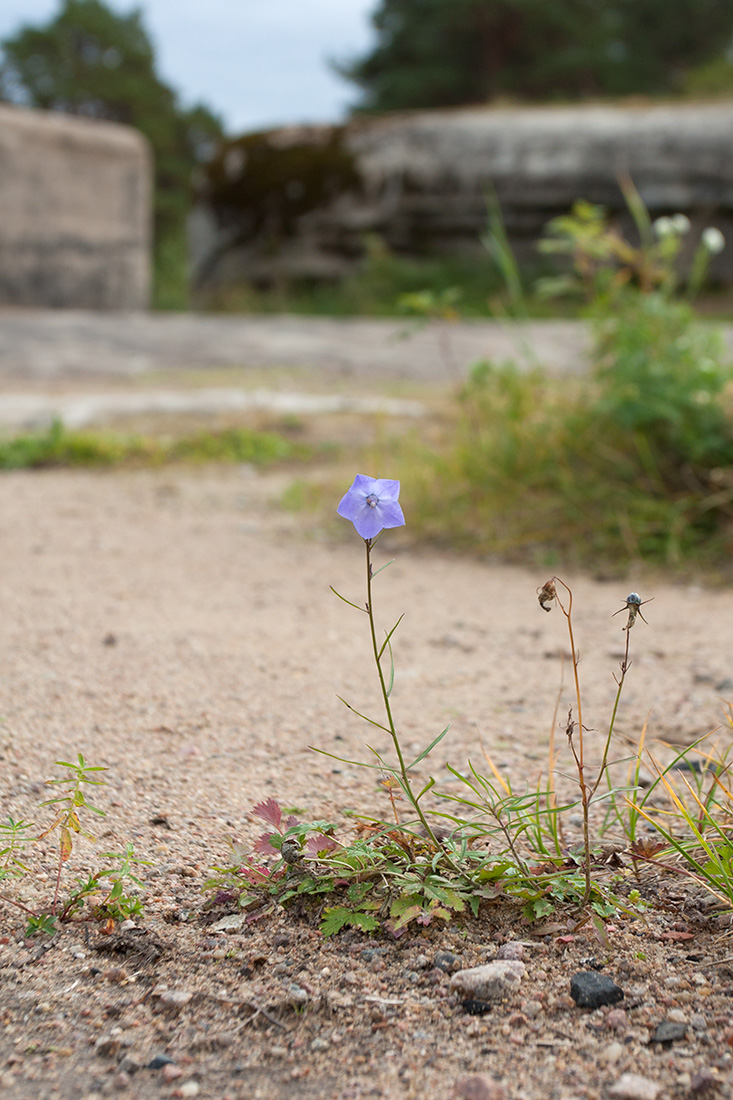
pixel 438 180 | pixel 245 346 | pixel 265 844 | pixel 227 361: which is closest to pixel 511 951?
pixel 265 844

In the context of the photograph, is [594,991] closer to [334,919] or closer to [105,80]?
[334,919]

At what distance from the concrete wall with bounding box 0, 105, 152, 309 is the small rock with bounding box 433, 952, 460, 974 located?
6.85 m

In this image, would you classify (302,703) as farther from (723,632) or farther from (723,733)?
(723,632)

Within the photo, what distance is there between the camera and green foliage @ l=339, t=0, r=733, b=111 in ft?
54.7

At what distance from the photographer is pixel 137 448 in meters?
3.98

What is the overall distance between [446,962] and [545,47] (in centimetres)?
1878

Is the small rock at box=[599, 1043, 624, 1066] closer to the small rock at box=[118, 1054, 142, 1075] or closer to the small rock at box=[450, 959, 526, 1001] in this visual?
the small rock at box=[450, 959, 526, 1001]

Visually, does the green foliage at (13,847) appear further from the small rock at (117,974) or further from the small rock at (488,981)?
the small rock at (488,981)

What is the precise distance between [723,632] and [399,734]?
89 cm

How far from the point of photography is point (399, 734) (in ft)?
5.16

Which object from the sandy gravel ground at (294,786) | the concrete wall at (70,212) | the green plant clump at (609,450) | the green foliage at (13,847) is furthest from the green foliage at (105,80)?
the green foliage at (13,847)

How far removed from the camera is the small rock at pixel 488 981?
960mm

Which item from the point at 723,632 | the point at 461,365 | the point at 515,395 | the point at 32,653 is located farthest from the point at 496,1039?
the point at 461,365

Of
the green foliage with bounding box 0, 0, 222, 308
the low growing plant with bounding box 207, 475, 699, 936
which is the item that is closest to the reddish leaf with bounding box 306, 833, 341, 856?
the low growing plant with bounding box 207, 475, 699, 936
